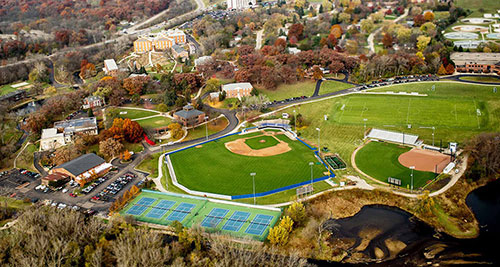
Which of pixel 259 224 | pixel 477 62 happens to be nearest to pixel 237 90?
pixel 259 224

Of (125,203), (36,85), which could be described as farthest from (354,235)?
(36,85)

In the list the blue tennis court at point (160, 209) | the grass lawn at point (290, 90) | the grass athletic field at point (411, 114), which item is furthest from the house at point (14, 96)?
the blue tennis court at point (160, 209)

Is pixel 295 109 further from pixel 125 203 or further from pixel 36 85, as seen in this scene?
pixel 36 85

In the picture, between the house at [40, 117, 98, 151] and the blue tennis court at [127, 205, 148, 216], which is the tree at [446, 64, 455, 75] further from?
the house at [40, 117, 98, 151]

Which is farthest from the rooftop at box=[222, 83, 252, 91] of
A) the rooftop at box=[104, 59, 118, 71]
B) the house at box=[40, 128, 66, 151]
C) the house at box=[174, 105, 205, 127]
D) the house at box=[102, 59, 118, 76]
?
the rooftop at box=[104, 59, 118, 71]

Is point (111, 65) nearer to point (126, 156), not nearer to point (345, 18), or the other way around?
point (126, 156)

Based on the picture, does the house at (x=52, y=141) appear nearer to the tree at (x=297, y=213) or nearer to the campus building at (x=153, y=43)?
the tree at (x=297, y=213)
